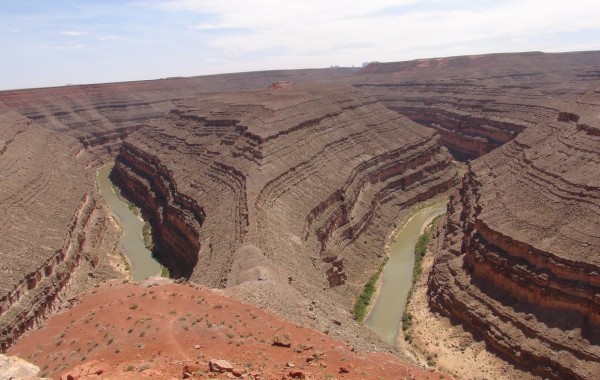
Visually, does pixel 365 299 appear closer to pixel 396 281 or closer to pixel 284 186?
pixel 396 281

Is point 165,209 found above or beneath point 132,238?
above

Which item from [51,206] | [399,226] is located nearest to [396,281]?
[399,226]

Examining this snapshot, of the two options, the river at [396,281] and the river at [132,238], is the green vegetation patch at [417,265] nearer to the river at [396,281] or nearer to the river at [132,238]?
the river at [396,281]

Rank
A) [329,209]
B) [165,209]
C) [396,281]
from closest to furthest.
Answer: [396,281], [329,209], [165,209]

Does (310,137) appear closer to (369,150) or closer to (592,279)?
(369,150)

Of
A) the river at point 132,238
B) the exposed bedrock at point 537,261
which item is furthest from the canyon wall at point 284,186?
the exposed bedrock at point 537,261

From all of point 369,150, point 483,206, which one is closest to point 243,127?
point 369,150

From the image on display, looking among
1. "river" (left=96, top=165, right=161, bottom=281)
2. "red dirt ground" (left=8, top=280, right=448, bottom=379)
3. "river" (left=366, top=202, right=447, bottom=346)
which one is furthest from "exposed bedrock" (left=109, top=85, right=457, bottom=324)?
"red dirt ground" (left=8, top=280, right=448, bottom=379)
